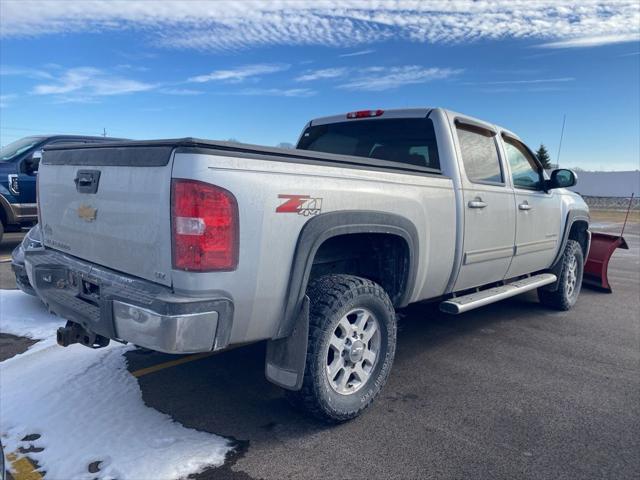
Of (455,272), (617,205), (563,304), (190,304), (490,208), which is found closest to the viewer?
(190,304)

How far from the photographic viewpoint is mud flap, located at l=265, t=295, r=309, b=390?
278 centimetres

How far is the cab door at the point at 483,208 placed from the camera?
405 cm

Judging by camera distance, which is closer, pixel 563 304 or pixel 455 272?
pixel 455 272

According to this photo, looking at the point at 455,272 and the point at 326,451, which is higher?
the point at 455,272

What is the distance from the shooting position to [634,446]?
2.99 meters

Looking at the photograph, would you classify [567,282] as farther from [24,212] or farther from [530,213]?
[24,212]

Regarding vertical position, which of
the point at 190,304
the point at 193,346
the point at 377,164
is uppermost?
the point at 377,164

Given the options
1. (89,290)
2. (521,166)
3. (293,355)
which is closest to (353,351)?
(293,355)

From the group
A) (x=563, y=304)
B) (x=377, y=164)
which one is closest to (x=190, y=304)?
(x=377, y=164)

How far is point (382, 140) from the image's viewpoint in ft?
14.8

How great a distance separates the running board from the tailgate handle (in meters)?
2.66

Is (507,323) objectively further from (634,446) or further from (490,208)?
(634,446)

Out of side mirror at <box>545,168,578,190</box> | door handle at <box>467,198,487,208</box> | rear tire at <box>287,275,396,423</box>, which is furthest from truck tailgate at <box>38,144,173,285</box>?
side mirror at <box>545,168,578,190</box>

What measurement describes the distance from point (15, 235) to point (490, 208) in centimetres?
1111
